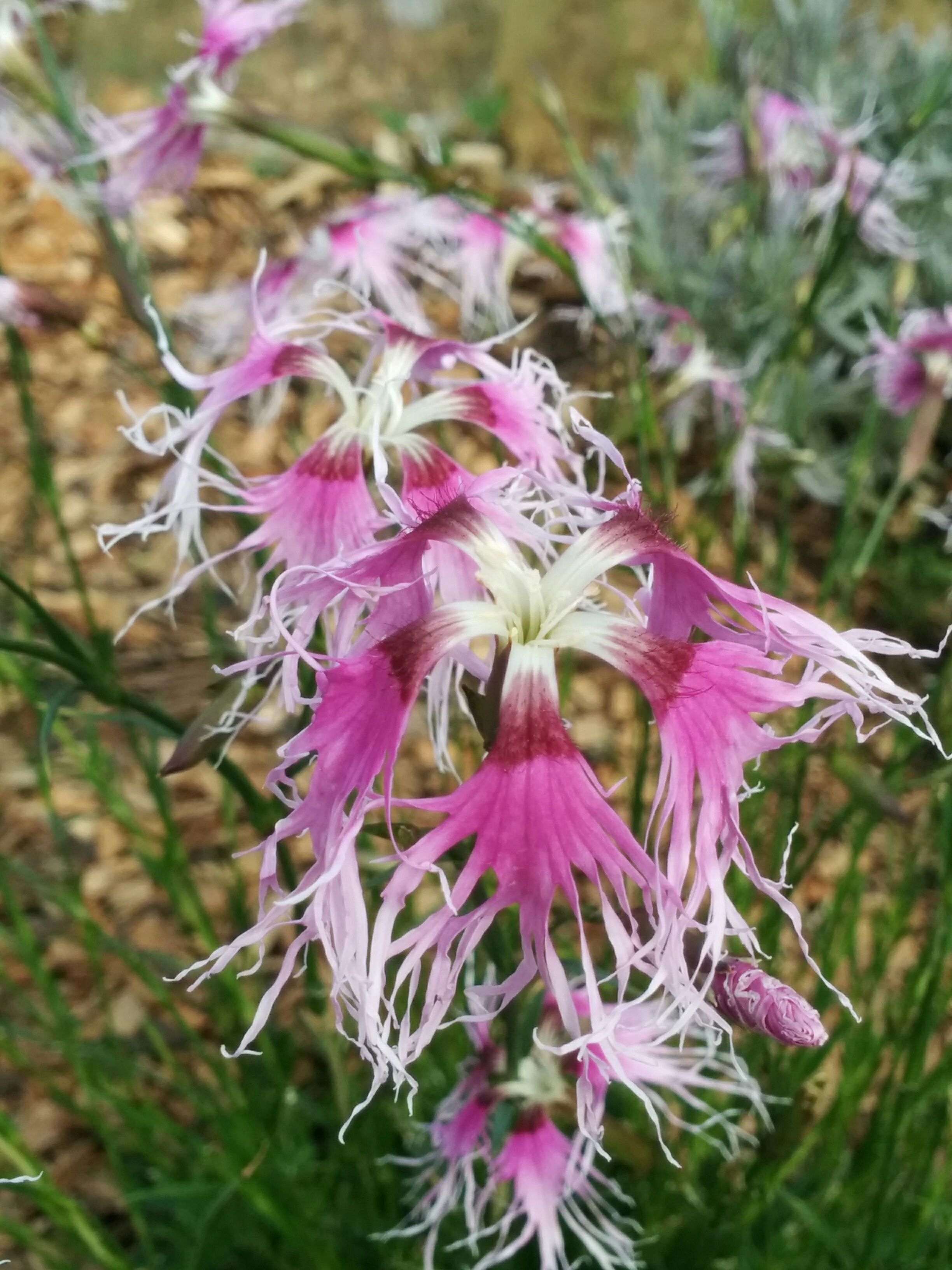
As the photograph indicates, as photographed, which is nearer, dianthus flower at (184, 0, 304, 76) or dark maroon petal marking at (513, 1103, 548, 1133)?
dark maroon petal marking at (513, 1103, 548, 1133)

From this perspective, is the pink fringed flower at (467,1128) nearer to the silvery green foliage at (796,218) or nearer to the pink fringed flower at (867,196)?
the pink fringed flower at (867,196)

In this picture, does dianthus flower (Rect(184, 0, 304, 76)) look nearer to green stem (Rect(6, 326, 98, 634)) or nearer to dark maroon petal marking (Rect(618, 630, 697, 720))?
green stem (Rect(6, 326, 98, 634))

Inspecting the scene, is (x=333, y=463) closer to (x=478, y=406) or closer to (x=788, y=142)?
(x=478, y=406)

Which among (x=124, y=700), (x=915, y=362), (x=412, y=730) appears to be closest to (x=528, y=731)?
(x=124, y=700)

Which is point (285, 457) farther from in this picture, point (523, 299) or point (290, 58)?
point (290, 58)

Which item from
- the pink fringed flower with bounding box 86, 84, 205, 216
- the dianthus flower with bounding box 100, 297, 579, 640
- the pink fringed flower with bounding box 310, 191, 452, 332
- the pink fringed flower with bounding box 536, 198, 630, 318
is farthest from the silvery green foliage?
the dianthus flower with bounding box 100, 297, 579, 640

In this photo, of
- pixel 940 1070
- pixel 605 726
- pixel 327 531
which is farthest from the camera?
pixel 605 726

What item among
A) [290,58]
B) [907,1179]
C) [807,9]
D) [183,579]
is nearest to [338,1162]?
[907,1179]
